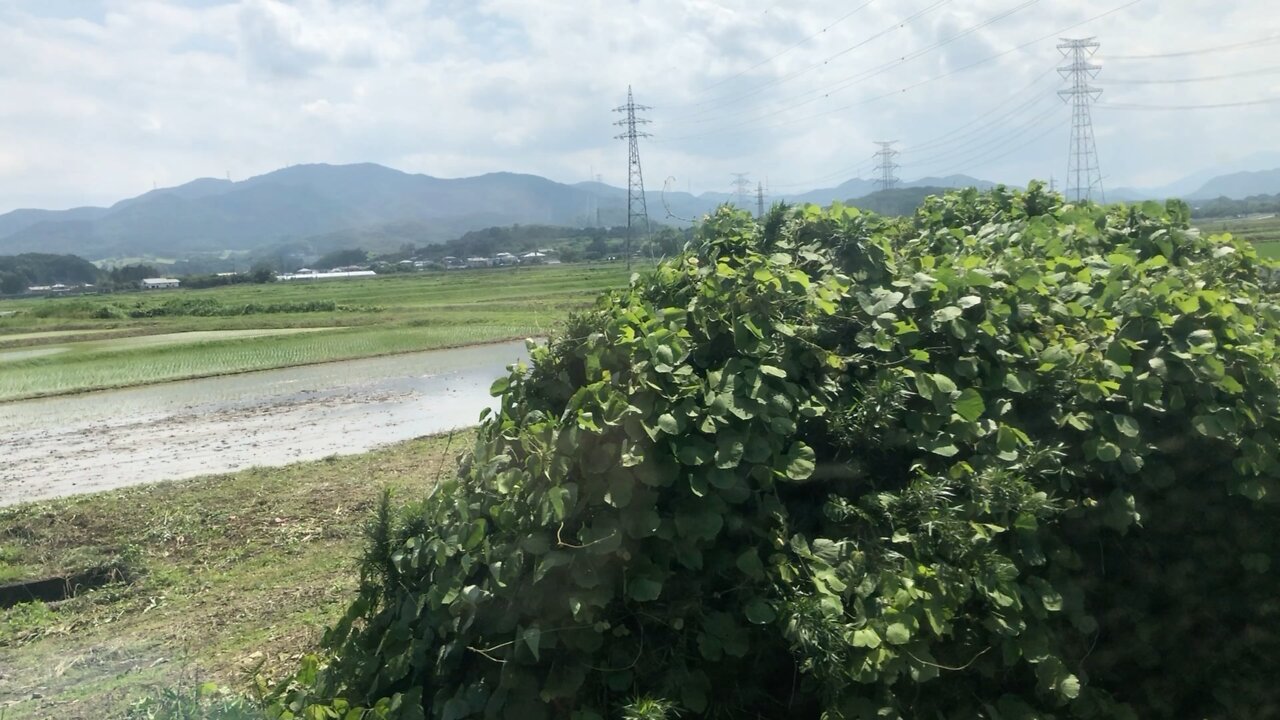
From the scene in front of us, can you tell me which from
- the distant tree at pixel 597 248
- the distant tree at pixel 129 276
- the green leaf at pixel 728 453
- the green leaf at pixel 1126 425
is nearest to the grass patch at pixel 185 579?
the green leaf at pixel 728 453

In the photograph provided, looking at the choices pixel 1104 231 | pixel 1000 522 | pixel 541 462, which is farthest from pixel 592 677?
pixel 1104 231

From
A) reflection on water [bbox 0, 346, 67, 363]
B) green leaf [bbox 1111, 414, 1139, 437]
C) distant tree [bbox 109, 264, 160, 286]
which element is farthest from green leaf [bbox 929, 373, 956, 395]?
distant tree [bbox 109, 264, 160, 286]

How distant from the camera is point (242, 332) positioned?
3105cm

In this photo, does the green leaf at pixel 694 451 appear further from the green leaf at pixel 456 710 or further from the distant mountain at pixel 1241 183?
the distant mountain at pixel 1241 183

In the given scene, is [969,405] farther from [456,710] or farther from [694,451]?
[456,710]

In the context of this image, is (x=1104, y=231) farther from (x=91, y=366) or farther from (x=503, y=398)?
(x=91, y=366)

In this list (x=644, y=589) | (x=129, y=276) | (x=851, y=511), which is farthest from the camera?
(x=129, y=276)

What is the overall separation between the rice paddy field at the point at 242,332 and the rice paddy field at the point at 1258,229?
44.4 feet

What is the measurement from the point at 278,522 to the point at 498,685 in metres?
5.95

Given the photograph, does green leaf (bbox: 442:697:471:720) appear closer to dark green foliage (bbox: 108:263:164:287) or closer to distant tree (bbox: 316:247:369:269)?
dark green foliage (bbox: 108:263:164:287)

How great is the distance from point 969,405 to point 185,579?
5.81 meters

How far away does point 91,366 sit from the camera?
2381 centimetres

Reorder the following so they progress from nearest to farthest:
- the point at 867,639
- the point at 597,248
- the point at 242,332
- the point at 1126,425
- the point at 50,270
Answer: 1. the point at 867,639
2. the point at 1126,425
3. the point at 242,332
4. the point at 597,248
5. the point at 50,270

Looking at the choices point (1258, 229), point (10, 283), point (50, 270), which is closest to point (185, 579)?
point (1258, 229)
